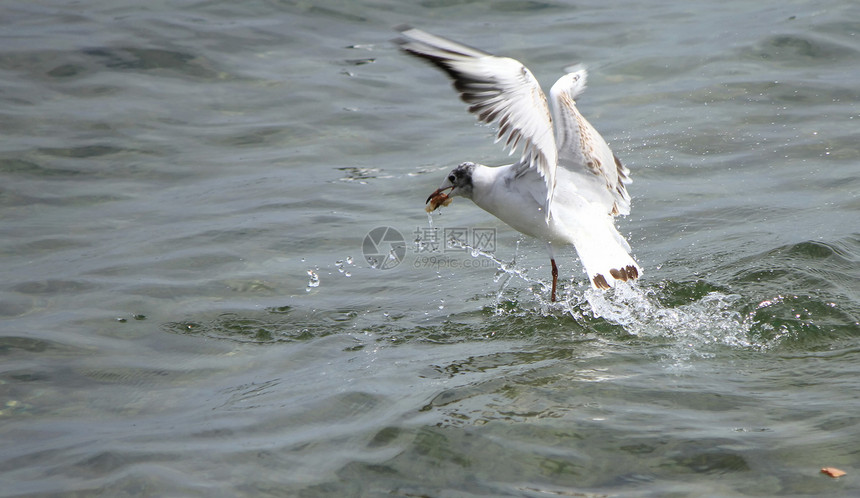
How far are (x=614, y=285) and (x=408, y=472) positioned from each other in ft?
7.19

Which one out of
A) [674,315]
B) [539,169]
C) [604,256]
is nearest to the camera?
[539,169]

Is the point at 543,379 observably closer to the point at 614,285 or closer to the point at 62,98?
the point at 614,285

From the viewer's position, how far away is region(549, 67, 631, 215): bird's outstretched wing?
6.32 metres

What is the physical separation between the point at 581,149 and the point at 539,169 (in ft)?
3.38

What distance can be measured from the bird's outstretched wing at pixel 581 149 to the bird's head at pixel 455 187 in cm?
67

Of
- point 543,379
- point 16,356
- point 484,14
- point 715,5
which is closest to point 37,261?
point 16,356

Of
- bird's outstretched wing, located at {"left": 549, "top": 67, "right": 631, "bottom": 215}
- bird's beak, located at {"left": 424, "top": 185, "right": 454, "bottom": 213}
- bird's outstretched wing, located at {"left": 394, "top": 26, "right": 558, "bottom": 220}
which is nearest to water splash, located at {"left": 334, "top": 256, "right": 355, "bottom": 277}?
bird's beak, located at {"left": 424, "top": 185, "right": 454, "bottom": 213}

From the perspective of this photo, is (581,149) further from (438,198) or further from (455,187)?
(438,198)

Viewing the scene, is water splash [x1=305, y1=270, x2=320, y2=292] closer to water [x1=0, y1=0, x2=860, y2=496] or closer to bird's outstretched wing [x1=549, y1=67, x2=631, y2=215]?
water [x1=0, y1=0, x2=860, y2=496]

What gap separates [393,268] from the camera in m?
7.16

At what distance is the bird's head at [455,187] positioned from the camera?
6.28 m

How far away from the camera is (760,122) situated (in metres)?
9.77

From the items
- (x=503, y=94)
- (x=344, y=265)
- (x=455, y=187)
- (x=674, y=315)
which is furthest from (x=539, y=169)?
(x=344, y=265)

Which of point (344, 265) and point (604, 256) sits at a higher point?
point (604, 256)
